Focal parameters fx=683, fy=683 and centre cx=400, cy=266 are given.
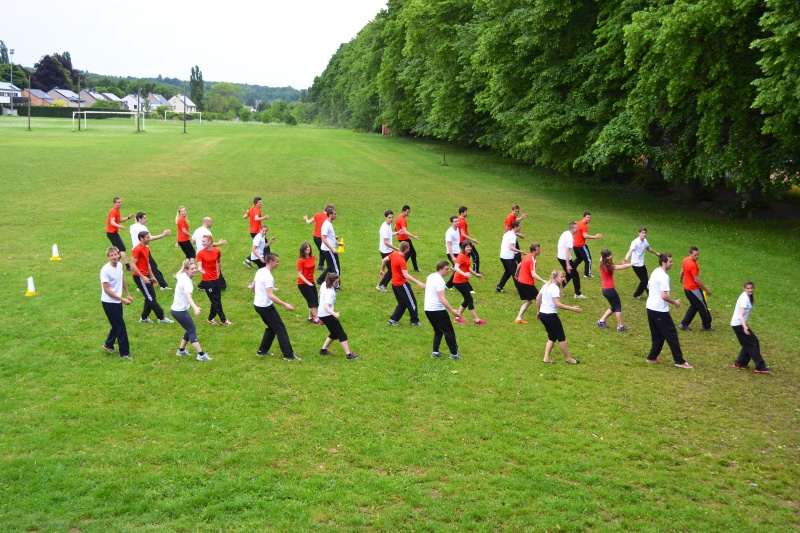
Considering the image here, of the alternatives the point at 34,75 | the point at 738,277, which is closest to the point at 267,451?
the point at 738,277

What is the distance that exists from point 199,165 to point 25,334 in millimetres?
31918

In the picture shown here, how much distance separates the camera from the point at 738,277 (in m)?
20.6

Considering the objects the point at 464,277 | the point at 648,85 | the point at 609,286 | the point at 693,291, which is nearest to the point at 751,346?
the point at 693,291

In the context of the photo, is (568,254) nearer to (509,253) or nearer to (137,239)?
(509,253)

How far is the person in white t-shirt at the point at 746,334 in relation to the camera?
12891 mm

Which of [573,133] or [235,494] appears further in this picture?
[573,133]

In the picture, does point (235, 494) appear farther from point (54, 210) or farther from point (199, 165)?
point (199, 165)

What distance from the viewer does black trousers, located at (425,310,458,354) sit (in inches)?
503

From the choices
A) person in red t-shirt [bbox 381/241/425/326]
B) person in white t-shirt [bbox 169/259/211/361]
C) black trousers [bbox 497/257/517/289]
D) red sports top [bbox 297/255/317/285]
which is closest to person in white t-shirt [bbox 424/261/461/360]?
person in red t-shirt [bbox 381/241/425/326]

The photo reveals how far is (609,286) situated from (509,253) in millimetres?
3213

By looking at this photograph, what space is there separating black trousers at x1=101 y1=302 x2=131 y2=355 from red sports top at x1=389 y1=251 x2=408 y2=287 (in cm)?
534

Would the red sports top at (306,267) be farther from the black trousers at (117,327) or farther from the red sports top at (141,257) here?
the black trousers at (117,327)

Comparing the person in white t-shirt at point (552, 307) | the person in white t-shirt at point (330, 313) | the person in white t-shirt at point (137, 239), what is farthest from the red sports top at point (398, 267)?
the person in white t-shirt at point (137, 239)

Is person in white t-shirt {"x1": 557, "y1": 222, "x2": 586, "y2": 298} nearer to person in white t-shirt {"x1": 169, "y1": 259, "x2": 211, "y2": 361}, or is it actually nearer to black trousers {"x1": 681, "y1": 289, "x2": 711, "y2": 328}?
black trousers {"x1": 681, "y1": 289, "x2": 711, "y2": 328}
